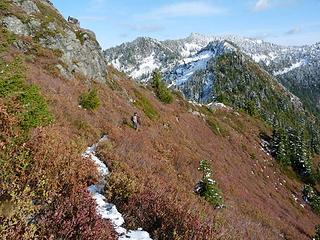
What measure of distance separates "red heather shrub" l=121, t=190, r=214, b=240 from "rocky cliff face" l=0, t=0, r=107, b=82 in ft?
71.4

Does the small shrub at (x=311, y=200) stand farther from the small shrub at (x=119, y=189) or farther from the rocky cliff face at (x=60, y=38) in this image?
the small shrub at (x=119, y=189)

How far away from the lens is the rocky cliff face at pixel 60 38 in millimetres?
32000

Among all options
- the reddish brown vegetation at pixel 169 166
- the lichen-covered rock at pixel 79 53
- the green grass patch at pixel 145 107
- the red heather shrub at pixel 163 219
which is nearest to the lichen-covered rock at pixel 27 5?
the lichen-covered rock at pixel 79 53

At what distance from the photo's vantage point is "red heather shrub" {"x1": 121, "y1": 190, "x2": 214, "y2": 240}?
6.71m

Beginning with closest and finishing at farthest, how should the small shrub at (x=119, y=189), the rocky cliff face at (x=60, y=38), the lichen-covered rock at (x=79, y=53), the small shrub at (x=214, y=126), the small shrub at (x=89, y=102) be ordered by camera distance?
the small shrub at (x=119, y=189)
the small shrub at (x=89, y=102)
the rocky cliff face at (x=60, y=38)
the lichen-covered rock at (x=79, y=53)
the small shrub at (x=214, y=126)

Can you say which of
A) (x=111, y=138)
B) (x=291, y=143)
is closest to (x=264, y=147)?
(x=291, y=143)

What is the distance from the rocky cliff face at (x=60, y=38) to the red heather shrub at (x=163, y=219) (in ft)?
71.4

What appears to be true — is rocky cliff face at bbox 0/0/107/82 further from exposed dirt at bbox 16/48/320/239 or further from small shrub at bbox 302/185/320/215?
small shrub at bbox 302/185/320/215

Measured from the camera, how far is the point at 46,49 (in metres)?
31.4

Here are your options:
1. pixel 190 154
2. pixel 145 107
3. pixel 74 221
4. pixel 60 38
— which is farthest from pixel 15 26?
pixel 74 221

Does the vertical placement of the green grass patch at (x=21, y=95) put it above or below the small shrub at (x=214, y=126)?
above

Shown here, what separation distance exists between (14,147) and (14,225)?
8.84 feet

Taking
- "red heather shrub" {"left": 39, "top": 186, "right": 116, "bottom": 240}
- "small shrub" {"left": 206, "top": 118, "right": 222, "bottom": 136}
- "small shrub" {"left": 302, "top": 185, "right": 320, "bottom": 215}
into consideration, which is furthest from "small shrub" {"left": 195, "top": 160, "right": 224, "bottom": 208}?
"small shrub" {"left": 302, "top": 185, "right": 320, "bottom": 215}

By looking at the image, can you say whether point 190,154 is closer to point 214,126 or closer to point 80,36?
point 80,36
